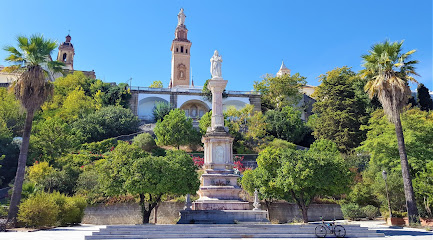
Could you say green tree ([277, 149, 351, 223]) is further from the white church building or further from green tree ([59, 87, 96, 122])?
green tree ([59, 87, 96, 122])

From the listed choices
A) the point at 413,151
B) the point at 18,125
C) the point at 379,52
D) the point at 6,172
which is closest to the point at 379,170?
the point at 413,151

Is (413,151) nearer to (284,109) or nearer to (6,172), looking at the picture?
(284,109)

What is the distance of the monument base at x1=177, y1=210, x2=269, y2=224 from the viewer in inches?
644

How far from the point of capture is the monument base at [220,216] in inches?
644

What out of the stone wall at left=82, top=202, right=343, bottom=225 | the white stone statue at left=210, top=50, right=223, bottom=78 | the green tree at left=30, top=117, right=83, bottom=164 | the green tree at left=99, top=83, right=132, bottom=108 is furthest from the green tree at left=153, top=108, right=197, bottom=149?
the white stone statue at left=210, top=50, right=223, bottom=78

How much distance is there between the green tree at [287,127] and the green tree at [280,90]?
7169 mm

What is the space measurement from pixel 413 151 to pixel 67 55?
2761 inches

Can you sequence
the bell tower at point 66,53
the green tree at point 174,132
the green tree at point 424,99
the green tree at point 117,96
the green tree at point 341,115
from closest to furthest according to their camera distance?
the green tree at point 341,115
the green tree at point 174,132
the green tree at point 424,99
the green tree at point 117,96
the bell tower at point 66,53

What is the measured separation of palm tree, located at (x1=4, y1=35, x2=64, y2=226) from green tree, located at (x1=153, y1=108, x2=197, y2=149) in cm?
1993

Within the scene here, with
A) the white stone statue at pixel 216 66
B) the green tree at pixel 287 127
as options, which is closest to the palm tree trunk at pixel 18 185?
the white stone statue at pixel 216 66

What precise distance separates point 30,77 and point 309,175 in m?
15.5

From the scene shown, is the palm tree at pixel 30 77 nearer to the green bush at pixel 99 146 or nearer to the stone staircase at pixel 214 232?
the stone staircase at pixel 214 232

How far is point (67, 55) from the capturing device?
7350 centimetres

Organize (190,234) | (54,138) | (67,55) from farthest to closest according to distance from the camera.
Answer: (67,55), (54,138), (190,234)
